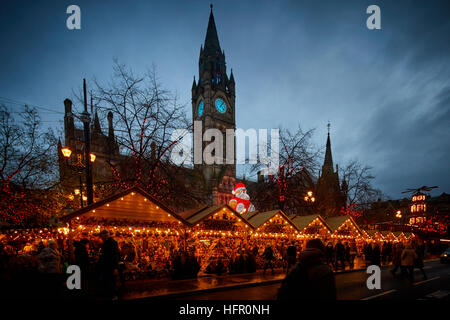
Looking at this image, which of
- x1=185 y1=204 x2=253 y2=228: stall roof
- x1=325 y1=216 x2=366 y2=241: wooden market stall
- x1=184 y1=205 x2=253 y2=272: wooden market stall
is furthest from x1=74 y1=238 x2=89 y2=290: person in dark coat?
x1=325 y1=216 x2=366 y2=241: wooden market stall

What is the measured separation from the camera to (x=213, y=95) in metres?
74.9

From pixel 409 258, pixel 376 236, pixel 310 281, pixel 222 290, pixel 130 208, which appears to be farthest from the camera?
pixel 376 236

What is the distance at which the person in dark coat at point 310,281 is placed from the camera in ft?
9.08

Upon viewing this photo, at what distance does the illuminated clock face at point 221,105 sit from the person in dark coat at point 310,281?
7469 cm

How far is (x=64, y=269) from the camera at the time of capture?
902cm

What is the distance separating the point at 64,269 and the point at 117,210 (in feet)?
9.01

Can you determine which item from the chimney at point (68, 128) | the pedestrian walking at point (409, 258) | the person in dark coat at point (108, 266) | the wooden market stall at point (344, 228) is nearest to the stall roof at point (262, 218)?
the wooden market stall at point (344, 228)

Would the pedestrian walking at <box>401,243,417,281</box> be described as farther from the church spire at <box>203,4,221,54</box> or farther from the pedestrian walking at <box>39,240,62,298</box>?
the church spire at <box>203,4,221,54</box>

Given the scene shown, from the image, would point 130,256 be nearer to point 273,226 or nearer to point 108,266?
point 108,266

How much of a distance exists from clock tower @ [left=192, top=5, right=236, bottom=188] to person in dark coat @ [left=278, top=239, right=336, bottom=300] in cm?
6789

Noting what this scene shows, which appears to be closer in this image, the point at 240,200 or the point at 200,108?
the point at 240,200

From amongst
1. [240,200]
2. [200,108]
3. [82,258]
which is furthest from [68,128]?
[200,108]

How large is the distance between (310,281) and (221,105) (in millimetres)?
76749

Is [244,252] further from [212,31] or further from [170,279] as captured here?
[212,31]
